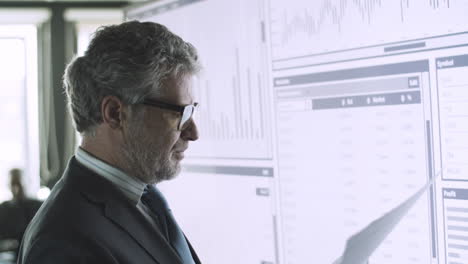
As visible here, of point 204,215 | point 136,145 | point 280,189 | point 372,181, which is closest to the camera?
point 136,145

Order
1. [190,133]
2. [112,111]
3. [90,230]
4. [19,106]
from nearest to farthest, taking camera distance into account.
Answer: [90,230] < [112,111] < [190,133] < [19,106]

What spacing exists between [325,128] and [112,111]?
25.9 inches

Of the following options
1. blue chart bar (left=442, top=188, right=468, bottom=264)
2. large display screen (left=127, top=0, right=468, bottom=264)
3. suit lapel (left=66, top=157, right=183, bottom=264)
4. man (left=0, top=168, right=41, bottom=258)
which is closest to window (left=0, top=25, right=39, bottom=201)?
man (left=0, top=168, right=41, bottom=258)

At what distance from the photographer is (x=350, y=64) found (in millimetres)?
1525

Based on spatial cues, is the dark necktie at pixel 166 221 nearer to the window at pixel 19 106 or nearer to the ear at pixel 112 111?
the ear at pixel 112 111

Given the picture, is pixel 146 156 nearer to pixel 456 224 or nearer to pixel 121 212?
pixel 121 212

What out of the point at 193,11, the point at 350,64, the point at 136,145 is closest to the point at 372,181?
the point at 350,64

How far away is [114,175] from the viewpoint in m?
1.25

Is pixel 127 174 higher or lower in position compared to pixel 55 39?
lower

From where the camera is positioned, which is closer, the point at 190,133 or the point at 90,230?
the point at 90,230

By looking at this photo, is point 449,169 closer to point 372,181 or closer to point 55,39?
point 372,181

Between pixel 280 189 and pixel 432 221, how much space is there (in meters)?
0.55

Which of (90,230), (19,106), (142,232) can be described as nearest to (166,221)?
(142,232)

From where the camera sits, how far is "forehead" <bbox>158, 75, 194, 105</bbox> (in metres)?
1.26
